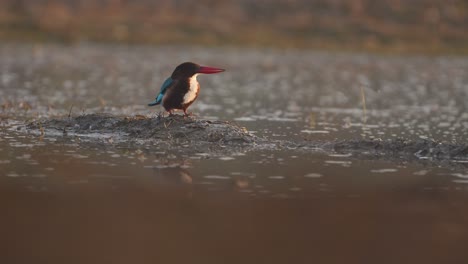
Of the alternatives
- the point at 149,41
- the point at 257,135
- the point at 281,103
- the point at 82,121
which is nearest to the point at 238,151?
the point at 257,135

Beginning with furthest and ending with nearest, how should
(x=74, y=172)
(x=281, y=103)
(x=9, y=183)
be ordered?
(x=281, y=103) < (x=74, y=172) < (x=9, y=183)

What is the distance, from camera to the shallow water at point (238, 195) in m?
6.54

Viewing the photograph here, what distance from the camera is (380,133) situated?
14836 millimetres

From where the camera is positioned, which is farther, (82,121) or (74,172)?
(82,121)

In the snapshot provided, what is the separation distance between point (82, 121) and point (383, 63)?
25.1 m

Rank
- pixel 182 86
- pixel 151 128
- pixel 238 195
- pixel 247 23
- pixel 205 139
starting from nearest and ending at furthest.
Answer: pixel 238 195
pixel 182 86
pixel 205 139
pixel 151 128
pixel 247 23

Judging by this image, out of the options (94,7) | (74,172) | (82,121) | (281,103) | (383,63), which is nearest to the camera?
(74,172)

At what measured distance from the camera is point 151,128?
1302 centimetres

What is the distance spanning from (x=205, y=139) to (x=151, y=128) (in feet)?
3.11

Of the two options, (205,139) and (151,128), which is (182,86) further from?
(151,128)

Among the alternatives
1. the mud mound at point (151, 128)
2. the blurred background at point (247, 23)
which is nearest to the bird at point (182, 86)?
the mud mound at point (151, 128)

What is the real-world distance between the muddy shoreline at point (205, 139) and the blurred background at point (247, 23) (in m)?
26.9

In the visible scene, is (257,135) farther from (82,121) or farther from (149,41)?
(149,41)

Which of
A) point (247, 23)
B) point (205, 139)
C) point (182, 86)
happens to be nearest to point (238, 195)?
point (205, 139)
